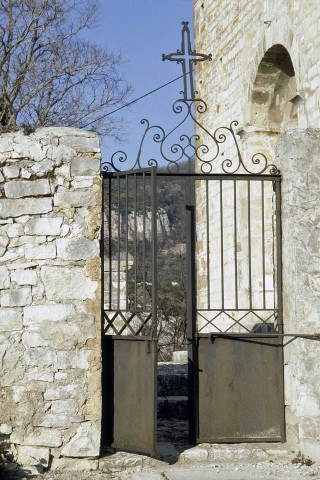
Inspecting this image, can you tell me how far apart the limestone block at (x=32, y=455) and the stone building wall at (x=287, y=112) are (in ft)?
6.66

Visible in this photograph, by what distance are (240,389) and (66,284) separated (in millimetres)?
1768

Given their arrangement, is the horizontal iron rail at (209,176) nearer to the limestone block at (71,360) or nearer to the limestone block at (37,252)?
the limestone block at (37,252)

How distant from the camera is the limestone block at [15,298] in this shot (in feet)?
18.8

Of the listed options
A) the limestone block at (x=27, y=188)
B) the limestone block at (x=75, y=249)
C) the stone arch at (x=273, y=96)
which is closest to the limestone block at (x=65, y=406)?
the limestone block at (x=75, y=249)

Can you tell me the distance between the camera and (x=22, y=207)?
5.81 meters

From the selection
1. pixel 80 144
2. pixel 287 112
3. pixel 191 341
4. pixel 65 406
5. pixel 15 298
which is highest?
pixel 287 112

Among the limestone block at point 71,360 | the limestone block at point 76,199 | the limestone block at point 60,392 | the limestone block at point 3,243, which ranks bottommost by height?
the limestone block at point 60,392

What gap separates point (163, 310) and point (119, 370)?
11.9 meters

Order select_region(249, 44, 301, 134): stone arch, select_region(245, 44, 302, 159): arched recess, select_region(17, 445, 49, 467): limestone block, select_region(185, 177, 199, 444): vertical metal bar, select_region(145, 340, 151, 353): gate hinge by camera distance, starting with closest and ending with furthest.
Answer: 1. select_region(17, 445, 49, 467): limestone block
2. select_region(145, 340, 151, 353): gate hinge
3. select_region(185, 177, 199, 444): vertical metal bar
4. select_region(249, 44, 301, 134): stone arch
5. select_region(245, 44, 302, 159): arched recess

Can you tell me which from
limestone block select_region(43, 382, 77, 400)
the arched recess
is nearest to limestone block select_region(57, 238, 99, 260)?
limestone block select_region(43, 382, 77, 400)

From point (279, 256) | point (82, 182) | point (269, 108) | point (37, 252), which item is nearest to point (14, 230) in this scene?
point (37, 252)

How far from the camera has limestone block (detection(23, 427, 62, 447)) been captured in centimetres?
566

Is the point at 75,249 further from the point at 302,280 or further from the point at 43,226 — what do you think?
the point at 302,280

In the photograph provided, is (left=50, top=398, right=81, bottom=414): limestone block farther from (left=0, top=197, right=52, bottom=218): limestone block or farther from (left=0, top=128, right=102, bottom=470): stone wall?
(left=0, top=197, right=52, bottom=218): limestone block
